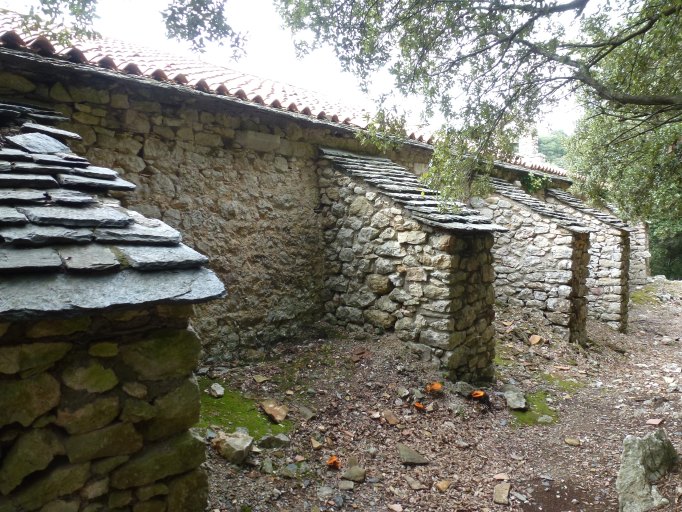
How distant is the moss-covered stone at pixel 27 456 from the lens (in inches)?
60.2

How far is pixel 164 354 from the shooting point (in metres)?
1.84

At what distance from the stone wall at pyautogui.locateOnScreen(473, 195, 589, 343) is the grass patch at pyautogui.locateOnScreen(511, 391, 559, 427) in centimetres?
228

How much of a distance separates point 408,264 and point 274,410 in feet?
6.69

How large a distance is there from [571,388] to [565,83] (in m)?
3.68

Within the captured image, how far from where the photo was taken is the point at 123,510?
176 centimetres

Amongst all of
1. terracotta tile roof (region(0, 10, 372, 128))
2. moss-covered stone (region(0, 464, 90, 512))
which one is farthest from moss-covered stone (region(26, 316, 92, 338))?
terracotta tile roof (region(0, 10, 372, 128))

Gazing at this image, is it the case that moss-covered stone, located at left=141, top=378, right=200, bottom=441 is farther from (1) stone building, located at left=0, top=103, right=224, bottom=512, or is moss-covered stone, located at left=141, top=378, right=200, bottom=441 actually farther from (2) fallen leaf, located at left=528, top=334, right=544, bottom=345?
(2) fallen leaf, located at left=528, top=334, right=544, bottom=345

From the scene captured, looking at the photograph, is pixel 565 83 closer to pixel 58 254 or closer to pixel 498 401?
pixel 498 401

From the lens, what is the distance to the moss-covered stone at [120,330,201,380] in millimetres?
1783

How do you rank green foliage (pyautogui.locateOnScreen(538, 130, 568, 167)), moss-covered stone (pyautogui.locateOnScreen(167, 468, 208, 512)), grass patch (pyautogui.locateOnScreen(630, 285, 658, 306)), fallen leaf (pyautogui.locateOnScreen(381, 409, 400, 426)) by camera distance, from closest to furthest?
moss-covered stone (pyautogui.locateOnScreen(167, 468, 208, 512)) → fallen leaf (pyautogui.locateOnScreen(381, 409, 400, 426)) → grass patch (pyautogui.locateOnScreen(630, 285, 658, 306)) → green foliage (pyautogui.locateOnScreen(538, 130, 568, 167))

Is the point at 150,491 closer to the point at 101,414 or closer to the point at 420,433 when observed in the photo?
the point at 101,414

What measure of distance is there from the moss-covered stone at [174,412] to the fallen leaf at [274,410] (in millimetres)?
1821

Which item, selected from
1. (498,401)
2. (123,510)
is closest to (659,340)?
(498,401)

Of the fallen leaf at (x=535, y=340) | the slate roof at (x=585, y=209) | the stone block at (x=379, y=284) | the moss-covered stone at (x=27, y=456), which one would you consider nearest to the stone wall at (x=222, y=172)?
the stone block at (x=379, y=284)
